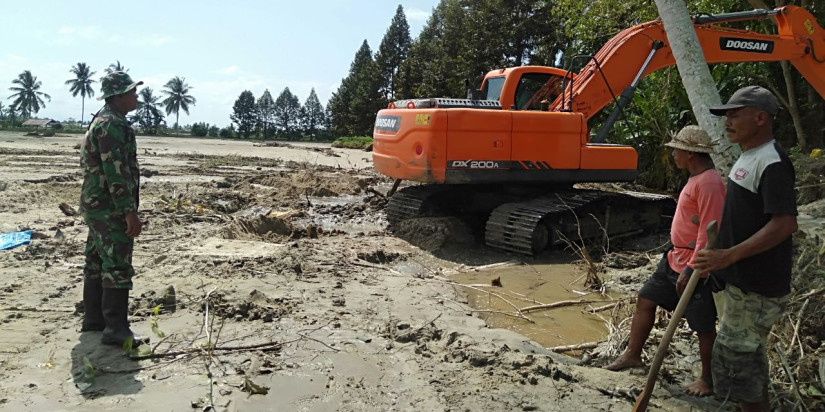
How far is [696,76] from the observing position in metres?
4.46

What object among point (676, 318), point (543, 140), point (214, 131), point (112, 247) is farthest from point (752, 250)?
point (214, 131)

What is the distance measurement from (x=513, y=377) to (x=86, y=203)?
3.07 m

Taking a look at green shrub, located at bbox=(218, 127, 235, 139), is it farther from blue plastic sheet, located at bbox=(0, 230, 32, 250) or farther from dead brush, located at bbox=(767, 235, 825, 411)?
dead brush, located at bbox=(767, 235, 825, 411)

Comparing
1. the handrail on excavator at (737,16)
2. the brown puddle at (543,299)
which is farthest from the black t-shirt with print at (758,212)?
the handrail on excavator at (737,16)

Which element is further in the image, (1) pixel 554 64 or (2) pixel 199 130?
(2) pixel 199 130

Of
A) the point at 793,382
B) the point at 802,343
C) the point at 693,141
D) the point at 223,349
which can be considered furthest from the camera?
the point at 223,349

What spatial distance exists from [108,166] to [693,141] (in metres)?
3.72

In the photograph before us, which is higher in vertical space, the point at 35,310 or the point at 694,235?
the point at 694,235

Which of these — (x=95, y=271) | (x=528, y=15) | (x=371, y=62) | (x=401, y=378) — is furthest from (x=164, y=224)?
(x=371, y=62)

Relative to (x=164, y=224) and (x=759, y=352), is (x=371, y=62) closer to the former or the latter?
(x=164, y=224)

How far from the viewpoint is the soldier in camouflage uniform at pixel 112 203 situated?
3.97m

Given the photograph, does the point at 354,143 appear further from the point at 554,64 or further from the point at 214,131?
the point at 214,131

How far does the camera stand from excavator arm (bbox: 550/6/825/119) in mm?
7949

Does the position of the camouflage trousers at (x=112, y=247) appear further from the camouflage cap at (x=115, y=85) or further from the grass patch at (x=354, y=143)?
the grass patch at (x=354, y=143)
